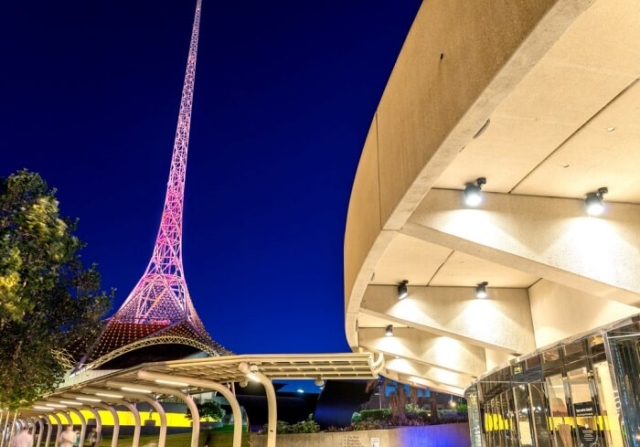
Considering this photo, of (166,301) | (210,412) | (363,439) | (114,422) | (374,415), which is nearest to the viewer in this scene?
(114,422)

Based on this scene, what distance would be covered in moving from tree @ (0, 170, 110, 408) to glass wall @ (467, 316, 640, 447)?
8.47m

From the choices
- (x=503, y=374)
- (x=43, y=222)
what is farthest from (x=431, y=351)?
(x=43, y=222)

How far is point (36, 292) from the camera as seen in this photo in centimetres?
1296

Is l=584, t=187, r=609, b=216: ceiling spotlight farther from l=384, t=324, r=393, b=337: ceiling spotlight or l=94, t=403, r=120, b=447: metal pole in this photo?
l=94, t=403, r=120, b=447: metal pole

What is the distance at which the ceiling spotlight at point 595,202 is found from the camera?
5832 mm

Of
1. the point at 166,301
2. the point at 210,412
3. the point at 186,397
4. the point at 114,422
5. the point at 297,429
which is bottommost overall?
the point at 297,429

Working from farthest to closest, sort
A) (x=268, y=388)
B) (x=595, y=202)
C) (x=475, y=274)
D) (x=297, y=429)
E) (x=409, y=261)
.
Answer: (x=297, y=429), (x=475, y=274), (x=268, y=388), (x=409, y=261), (x=595, y=202)

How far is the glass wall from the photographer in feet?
19.5

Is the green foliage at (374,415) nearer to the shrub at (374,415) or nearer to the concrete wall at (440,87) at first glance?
the shrub at (374,415)

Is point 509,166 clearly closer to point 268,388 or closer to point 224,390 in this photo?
point 268,388

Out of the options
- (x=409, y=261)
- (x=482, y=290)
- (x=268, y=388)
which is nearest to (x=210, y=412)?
(x=268, y=388)

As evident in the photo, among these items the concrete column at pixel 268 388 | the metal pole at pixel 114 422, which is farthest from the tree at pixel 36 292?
the concrete column at pixel 268 388

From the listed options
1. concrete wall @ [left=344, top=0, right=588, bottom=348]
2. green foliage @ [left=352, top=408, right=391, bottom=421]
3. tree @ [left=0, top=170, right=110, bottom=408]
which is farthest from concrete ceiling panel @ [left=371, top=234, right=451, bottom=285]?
green foliage @ [left=352, top=408, right=391, bottom=421]

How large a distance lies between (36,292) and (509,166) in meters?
11.6
